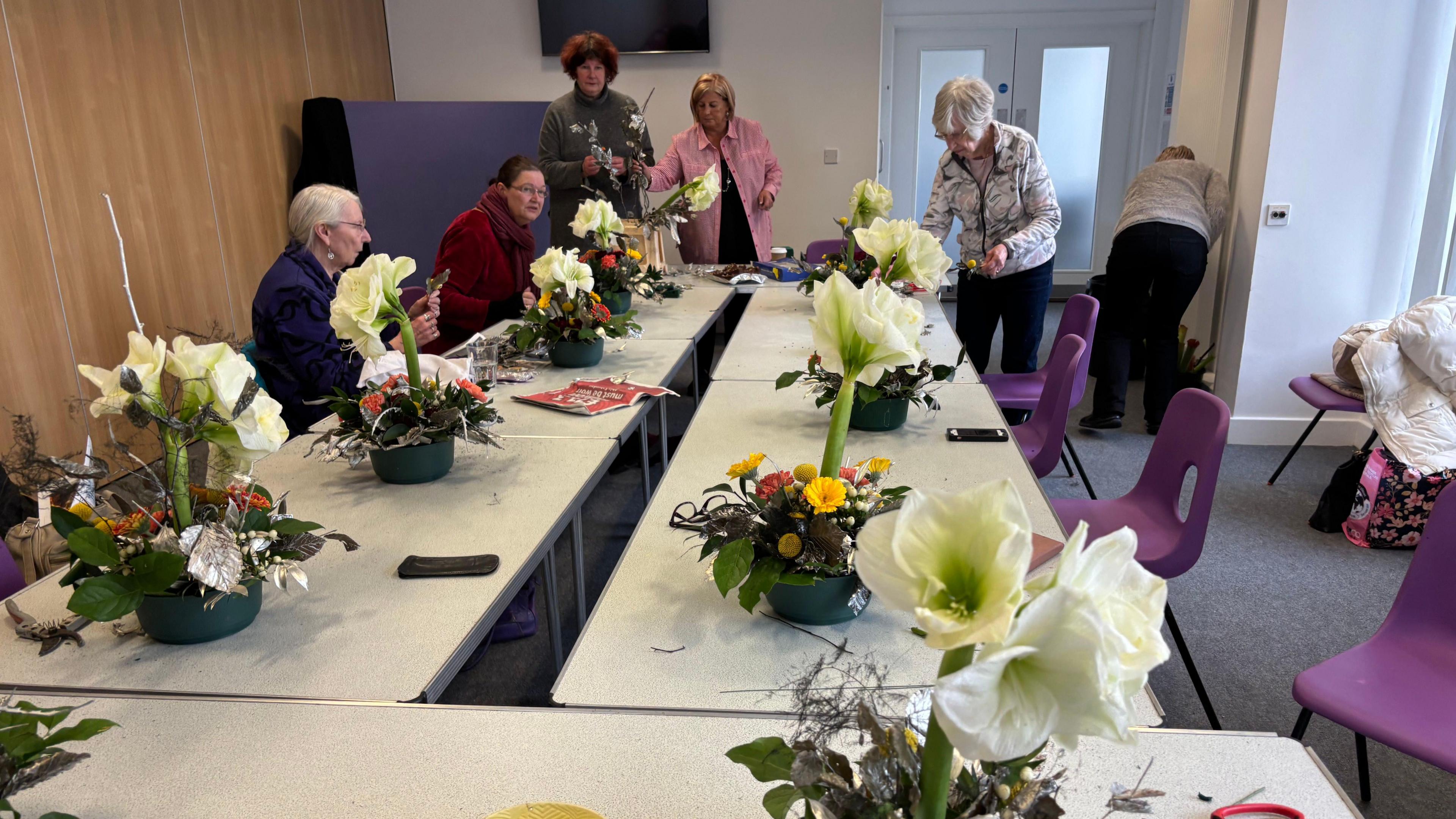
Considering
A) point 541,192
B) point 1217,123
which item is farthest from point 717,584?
point 1217,123

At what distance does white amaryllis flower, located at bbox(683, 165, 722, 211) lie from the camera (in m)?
3.96

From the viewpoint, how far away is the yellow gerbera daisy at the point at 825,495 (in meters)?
1.36

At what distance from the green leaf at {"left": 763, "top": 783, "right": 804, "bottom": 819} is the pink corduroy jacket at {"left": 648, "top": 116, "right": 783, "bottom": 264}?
4005mm

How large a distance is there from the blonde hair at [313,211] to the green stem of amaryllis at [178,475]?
164cm

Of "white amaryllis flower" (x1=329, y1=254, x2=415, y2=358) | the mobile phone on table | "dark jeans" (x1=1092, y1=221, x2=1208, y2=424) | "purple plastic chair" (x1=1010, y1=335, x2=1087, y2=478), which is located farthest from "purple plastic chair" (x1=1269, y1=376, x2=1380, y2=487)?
"white amaryllis flower" (x1=329, y1=254, x2=415, y2=358)

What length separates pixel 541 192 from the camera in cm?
393

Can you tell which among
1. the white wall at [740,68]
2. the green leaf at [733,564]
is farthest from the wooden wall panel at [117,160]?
the green leaf at [733,564]

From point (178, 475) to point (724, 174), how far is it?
380 cm

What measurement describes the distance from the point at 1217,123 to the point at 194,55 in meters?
5.10

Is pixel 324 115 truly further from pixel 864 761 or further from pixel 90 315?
pixel 864 761

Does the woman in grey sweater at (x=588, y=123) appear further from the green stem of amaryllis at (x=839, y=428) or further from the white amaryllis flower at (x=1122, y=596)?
the white amaryllis flower at (x=1122, y=596)

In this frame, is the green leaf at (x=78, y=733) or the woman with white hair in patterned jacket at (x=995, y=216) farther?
the woman with white hair in patterned jacket at (x=995, y=216)

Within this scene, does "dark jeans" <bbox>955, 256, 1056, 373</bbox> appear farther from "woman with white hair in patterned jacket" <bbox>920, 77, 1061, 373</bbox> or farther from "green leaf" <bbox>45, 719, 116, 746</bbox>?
"green leaf" <bbox>45, 719, 116, 746</bbox>

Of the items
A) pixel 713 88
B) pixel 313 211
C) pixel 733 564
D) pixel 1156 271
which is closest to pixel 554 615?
pixel 733 564
